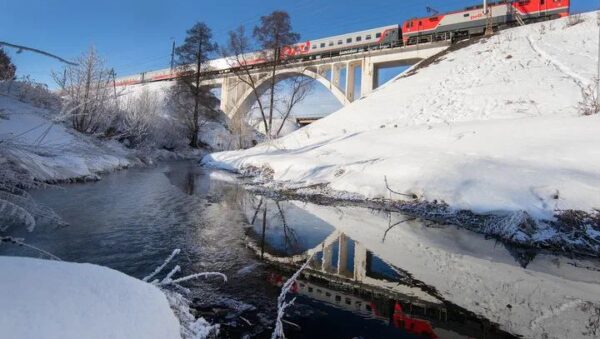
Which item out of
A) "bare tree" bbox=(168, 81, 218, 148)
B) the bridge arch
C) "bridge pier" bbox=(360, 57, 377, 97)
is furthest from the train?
"bare tree" bbox=(168, 81, 218, 148)

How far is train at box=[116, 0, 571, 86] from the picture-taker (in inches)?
994

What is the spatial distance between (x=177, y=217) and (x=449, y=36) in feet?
89.7

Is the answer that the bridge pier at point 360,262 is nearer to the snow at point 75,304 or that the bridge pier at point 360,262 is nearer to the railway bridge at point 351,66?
the snow at point 75,304

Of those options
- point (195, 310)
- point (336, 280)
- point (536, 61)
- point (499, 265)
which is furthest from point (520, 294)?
point (536, 61)

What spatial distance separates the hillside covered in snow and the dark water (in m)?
1.23

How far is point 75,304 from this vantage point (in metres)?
1.54

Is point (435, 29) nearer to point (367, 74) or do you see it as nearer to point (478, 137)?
point (367, 74)

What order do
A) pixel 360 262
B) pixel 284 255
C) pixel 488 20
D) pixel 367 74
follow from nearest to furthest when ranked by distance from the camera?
pixel 360 262
pixel 284 255
pixel 488 20
pixel 367 74

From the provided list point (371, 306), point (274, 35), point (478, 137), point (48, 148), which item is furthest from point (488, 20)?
point (48, 148)

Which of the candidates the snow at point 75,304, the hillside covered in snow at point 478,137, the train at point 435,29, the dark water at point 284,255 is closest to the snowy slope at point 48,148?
the snow at point 75,304

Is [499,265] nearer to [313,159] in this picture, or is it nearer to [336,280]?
[336,280]

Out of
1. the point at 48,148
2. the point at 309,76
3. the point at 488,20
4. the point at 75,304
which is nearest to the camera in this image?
the point at 75,304

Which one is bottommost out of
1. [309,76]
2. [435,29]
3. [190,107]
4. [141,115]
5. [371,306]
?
[371,306]

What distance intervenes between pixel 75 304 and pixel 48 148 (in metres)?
0.95
